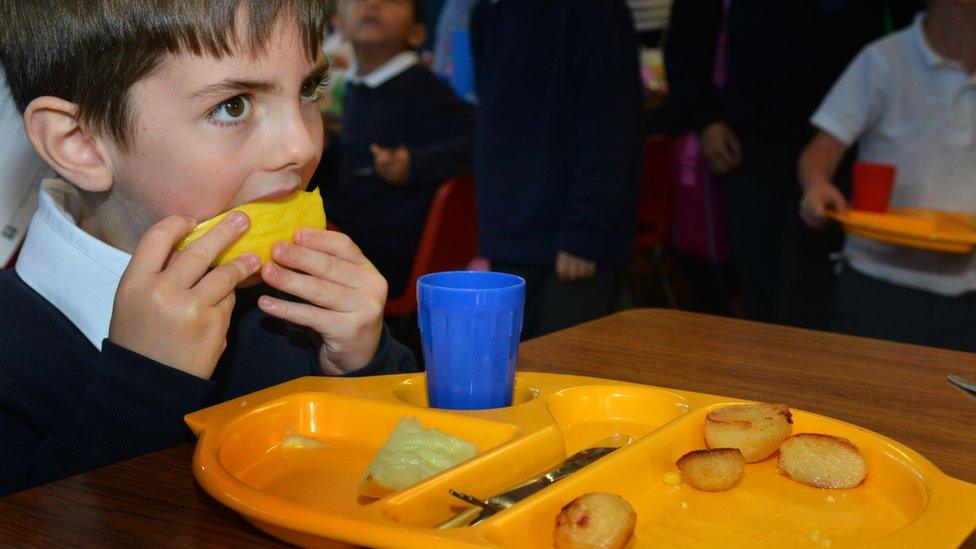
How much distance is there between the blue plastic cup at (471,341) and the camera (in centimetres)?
103

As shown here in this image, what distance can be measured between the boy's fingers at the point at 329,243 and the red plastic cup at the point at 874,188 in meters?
1.59

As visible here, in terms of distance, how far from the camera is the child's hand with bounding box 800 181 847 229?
2635mm

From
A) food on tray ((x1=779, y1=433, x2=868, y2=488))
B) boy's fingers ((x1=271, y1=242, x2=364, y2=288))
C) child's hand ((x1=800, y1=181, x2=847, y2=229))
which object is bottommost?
child's hand ((x1=800, y1=181, x2=847, y2=229))

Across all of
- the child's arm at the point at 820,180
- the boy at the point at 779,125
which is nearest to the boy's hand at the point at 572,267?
the child's arm at the point at 820,180

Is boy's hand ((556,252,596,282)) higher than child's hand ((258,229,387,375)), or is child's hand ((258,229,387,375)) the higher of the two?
child's hand ((258,229,387,375))

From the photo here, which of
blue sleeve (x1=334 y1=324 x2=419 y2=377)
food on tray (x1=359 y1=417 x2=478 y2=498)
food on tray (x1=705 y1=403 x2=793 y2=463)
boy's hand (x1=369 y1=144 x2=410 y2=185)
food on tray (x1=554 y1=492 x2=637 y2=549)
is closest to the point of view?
food on tray (x1=554 y1=492 x2=637 y2=549)

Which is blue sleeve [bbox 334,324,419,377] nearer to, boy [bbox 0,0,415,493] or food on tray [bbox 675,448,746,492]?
boy [bbox 0,0,415,493]

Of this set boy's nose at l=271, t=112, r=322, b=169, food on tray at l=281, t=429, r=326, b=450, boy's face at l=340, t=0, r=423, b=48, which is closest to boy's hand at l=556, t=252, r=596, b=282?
boy's face at l=340, t=0, r=423, b=48

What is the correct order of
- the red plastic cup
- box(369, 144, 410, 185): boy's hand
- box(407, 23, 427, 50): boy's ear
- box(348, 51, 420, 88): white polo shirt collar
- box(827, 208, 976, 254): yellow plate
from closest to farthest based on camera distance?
box(827, 208, 976, 254): yellow plate → the red plastic cup → box(369, 144, 410, 185): boy's hand → box(348, 51, 420, 88): white polo shirt collar → box(407, 23, 427, 50): boy's ear

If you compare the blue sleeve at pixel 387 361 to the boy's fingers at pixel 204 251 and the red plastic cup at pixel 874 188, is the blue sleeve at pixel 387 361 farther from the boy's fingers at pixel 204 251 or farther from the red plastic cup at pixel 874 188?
the red plastic cup at pixel 874 188

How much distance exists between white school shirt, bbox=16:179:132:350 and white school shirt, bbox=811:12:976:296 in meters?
2.18

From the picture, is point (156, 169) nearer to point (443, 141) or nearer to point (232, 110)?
point (232, 110)

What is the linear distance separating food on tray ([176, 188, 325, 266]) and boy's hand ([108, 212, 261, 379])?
2 cm

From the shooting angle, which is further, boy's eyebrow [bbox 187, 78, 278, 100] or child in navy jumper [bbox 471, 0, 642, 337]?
child in navy jumper [bbox 471, 0, 642, 337]
